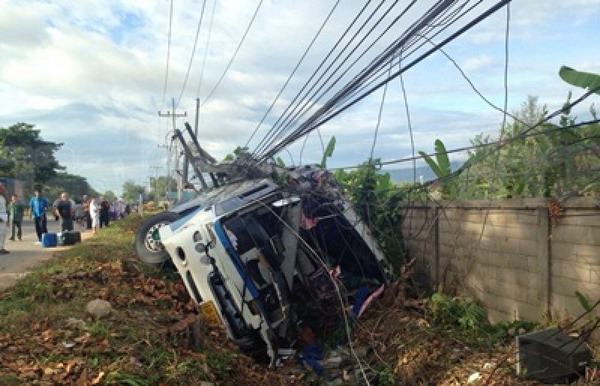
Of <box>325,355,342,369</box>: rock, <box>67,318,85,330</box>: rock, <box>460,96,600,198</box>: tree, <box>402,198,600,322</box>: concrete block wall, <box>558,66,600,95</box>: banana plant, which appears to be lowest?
<box>325,355,342,369</box>: rock

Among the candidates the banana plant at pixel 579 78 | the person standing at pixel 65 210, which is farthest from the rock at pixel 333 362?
the person standing at pixel 65 210

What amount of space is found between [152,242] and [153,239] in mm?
52

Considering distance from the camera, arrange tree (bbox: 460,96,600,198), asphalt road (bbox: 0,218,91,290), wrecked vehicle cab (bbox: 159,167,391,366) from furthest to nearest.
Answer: asphalt road (bbox: 0,218,91,290)
wrecked vehicle cab (bbox: 159,167,391,366)
tree (bbox: 460,96,600,198)

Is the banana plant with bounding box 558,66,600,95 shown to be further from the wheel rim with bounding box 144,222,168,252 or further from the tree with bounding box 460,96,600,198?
the wheel rim with bounding box 144,222,168,252

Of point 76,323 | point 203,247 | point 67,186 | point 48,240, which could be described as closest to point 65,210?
point 48,240

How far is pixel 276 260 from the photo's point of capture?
689cm

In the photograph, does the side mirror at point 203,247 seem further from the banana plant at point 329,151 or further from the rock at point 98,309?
the banana plant at point 329,151

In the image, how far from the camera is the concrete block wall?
5.10 metres

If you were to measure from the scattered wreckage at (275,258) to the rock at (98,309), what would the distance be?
42.6 inches

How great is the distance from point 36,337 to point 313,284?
11.8ft

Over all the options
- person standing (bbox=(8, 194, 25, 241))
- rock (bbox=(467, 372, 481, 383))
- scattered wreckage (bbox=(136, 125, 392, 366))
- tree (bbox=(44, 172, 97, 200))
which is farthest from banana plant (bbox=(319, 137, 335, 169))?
tree (bbox=(44, 172, 97, 200))

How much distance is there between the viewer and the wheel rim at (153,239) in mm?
8500

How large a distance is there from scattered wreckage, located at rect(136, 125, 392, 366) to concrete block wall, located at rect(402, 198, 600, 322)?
907 mm

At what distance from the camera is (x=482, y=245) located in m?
6.69
